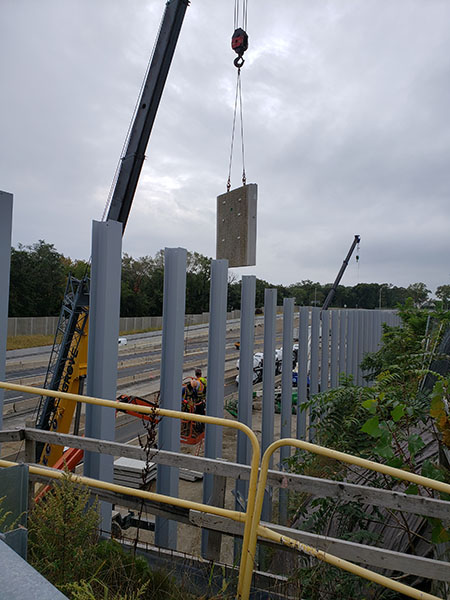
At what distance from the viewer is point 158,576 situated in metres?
2.26

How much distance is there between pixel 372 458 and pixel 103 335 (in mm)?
2509

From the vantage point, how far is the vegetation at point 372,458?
2328 millimetres

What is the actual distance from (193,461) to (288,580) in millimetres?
937

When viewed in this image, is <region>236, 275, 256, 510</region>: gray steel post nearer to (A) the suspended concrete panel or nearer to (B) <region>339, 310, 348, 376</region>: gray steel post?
(A) the suspended concrete panel

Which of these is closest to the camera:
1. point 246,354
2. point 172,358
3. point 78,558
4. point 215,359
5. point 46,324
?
point 78,558

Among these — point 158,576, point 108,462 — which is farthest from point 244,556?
point 108,462

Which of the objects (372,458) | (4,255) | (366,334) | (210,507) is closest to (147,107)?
(4,255)

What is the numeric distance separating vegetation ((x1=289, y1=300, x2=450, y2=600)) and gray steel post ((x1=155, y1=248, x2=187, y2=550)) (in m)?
1.16

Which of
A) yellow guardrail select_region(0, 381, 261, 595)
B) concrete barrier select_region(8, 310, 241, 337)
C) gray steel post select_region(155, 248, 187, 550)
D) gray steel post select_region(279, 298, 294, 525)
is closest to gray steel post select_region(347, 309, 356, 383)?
gray steel post select_region(279, 298, 294, 525)

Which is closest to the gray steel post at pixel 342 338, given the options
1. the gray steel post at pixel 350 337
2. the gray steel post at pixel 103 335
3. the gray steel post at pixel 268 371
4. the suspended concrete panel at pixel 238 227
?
the gray steel post at pixel 350 337

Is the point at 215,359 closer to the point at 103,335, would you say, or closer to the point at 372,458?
the point at 103,335

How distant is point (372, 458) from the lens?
3.50 meters

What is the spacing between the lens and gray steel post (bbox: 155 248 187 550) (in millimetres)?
3305

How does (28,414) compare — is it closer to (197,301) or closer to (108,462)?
(108,462)
